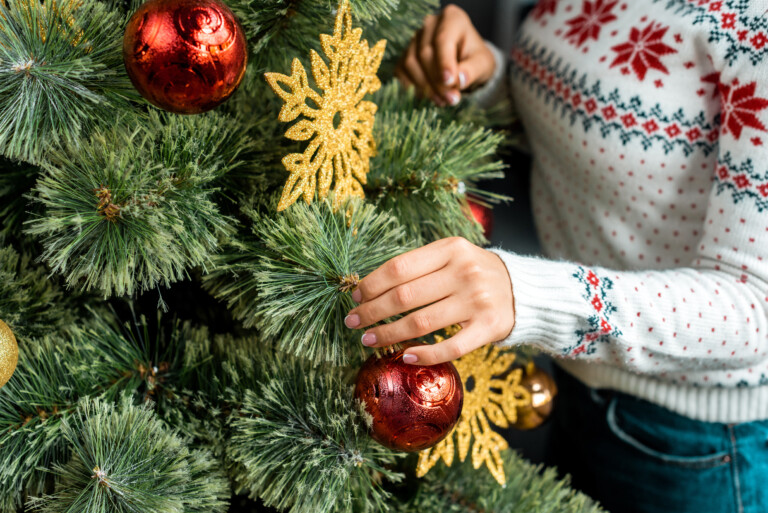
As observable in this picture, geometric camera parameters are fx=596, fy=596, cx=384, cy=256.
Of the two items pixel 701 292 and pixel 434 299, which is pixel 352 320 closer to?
pixel 434 299

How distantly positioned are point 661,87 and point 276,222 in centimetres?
46

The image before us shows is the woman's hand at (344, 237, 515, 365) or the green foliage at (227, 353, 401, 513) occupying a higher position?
the woman's hand at (344, 237, 515, 365)

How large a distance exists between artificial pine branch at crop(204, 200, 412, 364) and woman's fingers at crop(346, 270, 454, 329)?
20 mm

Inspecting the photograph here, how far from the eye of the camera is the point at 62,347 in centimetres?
44

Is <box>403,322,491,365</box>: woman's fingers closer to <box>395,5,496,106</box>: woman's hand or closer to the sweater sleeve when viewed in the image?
the sweater sleeve

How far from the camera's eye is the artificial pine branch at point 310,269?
0.40 metres

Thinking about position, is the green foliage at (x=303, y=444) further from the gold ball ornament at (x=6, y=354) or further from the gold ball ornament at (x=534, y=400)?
the gold ball ornament at (x=534, y=400)

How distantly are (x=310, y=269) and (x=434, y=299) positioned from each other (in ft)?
0.29

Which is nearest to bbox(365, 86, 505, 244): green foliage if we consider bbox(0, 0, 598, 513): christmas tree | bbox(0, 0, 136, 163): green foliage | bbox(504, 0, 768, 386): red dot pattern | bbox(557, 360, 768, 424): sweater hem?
bbox(0, 0, 598, 513): christmas tree

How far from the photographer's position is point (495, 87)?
2.75 ft

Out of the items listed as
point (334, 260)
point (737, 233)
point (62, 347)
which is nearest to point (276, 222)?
point (334, 260)

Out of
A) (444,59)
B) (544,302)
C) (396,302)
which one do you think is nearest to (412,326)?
(396,302)

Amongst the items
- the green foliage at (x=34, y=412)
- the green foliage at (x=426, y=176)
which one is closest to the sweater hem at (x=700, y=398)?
the green foliage at (x=426, y=176)

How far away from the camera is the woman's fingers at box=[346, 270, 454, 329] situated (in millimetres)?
396
